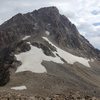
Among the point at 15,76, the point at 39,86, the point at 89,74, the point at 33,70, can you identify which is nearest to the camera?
the point at 39,86

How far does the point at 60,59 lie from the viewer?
644ft

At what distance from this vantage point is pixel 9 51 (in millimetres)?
199750

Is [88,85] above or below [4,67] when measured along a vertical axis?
below

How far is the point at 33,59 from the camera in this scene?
7215 inches

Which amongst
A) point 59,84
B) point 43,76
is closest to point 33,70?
point 43,76

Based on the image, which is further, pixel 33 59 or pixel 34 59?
pixel 34 59

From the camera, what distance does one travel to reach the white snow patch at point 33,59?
168 metres

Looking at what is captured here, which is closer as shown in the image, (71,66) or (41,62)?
(41,62)

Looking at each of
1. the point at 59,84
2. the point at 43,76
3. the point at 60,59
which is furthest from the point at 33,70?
the point at 60,59

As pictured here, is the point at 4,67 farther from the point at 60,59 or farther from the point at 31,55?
the point at 60,59

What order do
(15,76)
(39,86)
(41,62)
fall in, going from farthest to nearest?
(41,62) < (15,76) < (39,86)

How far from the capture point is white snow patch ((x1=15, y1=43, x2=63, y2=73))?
16838cm

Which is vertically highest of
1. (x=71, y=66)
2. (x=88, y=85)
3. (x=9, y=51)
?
(x=9, y=51)

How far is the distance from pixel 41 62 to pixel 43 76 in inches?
843
